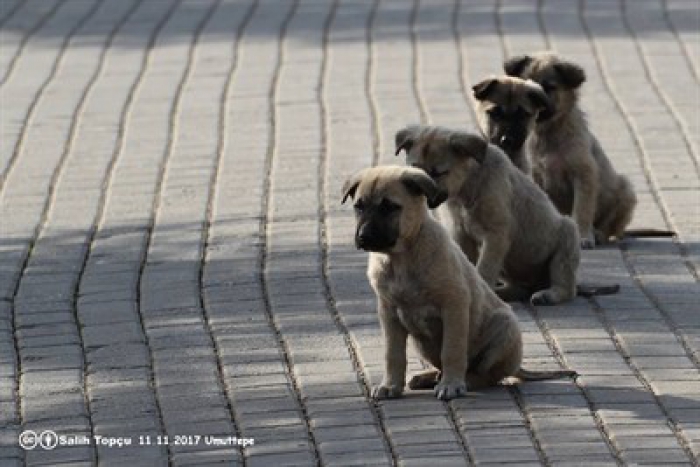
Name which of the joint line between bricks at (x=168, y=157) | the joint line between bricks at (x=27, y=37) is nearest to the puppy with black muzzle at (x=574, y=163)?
the joint line between bricks at (x=168, y=157)

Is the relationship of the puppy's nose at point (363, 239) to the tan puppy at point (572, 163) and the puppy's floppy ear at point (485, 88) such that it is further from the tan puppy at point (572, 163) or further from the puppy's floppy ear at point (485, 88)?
the tan puppy at point (572, 163)

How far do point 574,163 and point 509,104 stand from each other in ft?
2.82

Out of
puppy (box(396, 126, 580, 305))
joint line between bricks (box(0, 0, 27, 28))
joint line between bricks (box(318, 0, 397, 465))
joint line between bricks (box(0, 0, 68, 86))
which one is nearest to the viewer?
joint line between bricks (box(318, 0, 397, 465))

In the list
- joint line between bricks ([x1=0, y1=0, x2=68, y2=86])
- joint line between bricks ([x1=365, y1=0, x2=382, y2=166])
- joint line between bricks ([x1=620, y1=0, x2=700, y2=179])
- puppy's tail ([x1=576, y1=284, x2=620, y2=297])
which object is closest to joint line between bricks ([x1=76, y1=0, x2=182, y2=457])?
joint line between bricks ([x1=0, y1=0, x2=68, y2=86])

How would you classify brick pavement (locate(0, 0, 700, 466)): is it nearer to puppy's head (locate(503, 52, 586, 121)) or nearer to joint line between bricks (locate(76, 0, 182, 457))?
joint line between bricks (locate(76, 0, 182, 457))

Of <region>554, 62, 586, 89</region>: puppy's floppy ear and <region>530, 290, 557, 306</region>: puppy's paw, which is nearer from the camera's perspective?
<region>530, 290, 557, 306</region>: puppy's paw

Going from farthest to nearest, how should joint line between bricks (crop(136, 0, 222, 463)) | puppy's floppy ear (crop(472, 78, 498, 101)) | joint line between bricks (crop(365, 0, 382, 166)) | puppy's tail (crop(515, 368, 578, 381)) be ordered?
joint line between bricks (crop(365, 0, 382, 166)), puppy's floppy ear (crop(472, 78, 498, 101)), joint line between bricks (crop(136, 0, 222, 463)), puppy's tail (crop(515, 368, 578, 381))

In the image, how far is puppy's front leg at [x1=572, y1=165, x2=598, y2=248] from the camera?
11375 mm

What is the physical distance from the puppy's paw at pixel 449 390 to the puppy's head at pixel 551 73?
3.07m

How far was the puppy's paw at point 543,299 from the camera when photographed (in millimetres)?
10109

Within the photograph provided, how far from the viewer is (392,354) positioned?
8.59m

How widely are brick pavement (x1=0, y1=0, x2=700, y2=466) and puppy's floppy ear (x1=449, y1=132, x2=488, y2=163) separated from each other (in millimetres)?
837

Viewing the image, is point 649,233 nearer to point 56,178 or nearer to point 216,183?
point 216,183

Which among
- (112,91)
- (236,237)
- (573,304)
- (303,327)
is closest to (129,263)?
(236,237)
